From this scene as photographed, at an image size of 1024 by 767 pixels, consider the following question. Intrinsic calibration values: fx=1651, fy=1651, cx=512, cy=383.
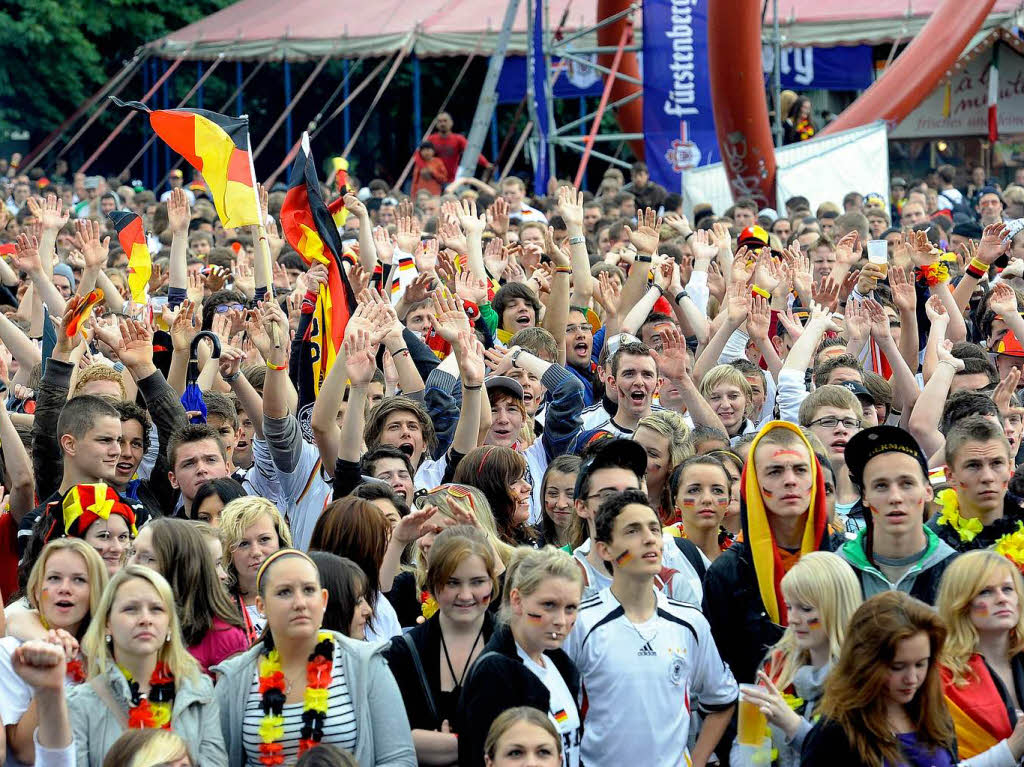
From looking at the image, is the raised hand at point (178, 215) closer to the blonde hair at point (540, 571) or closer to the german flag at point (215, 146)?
the german flag at point (215, 146)

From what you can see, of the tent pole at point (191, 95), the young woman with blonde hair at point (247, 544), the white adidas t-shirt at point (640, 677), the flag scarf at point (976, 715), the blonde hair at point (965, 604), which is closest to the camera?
the flag scarf at point (976, 715)

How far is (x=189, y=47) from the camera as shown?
1022 inches

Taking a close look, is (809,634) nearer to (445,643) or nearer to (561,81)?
(445,643)

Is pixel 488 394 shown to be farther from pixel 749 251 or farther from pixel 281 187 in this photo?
pixel 281 187

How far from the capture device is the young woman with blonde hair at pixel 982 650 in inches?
189

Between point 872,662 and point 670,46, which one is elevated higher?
point 670,46

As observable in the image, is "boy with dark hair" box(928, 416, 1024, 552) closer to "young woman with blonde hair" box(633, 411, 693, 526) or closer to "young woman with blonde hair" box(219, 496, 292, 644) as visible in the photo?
"young woman with blonde hair" box(633, 411, 693, 526)

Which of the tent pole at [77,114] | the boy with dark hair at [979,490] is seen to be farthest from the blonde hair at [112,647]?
the tent pole at [77,114]

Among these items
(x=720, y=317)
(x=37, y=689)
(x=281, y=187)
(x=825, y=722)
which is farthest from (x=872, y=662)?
(x=281, y=187)

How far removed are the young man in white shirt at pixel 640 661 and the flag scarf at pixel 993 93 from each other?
18.3 meters

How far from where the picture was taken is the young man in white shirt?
5.04 m

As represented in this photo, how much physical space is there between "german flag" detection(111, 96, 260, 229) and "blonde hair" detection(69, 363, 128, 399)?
2.30 meters

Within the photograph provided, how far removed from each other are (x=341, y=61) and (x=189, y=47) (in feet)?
8.84

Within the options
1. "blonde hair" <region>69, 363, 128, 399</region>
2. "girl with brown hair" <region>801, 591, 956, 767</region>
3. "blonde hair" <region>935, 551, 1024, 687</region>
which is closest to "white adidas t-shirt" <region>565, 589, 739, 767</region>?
"girl with brown hair" <region>801, 591, 956, 767</region>
